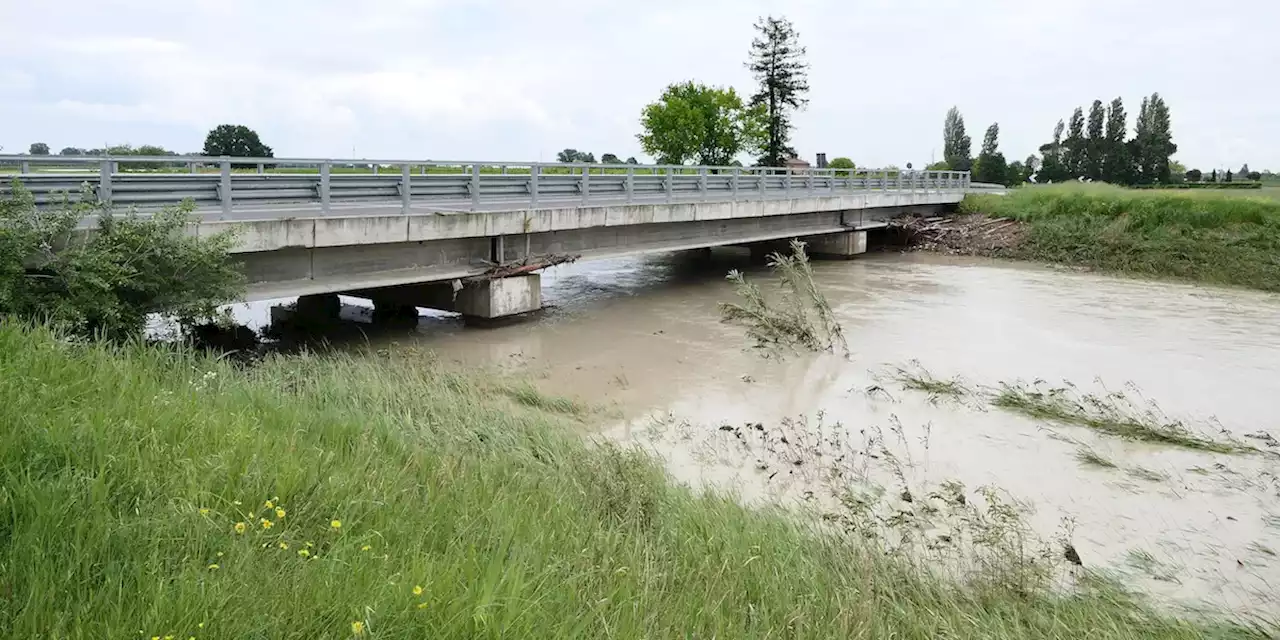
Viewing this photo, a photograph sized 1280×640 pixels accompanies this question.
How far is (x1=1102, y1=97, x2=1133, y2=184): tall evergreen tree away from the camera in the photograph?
64.6 meters

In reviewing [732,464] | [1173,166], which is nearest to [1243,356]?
[732,464]

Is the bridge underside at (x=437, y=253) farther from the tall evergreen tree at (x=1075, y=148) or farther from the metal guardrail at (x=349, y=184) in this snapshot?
the tall evergreen tree at (x=1075, y=148)

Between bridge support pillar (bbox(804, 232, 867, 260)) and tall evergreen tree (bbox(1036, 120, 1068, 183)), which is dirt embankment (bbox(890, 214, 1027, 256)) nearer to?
bridge support pillar (bbox(804, 232, 867, 260))

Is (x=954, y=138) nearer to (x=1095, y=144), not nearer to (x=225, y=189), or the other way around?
(x=1095, y=144)

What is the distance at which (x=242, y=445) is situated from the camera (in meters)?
5.45

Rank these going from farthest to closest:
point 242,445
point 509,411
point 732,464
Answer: point 509,411 → point 732,464 → point 242,445

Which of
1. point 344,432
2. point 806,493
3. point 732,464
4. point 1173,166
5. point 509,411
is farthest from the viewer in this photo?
point 1173,166

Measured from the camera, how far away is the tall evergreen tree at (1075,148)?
2739 inches

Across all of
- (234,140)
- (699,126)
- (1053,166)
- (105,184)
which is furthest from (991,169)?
(105,184)

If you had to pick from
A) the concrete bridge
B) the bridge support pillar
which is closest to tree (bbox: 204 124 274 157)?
the concrete bridge

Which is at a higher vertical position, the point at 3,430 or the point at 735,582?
the point at 3,430

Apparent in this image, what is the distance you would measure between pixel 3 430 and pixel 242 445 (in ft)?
3.95

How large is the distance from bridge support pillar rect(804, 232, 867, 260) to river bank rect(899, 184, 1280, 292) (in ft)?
12.1

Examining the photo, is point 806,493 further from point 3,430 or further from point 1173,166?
point 1173,166
